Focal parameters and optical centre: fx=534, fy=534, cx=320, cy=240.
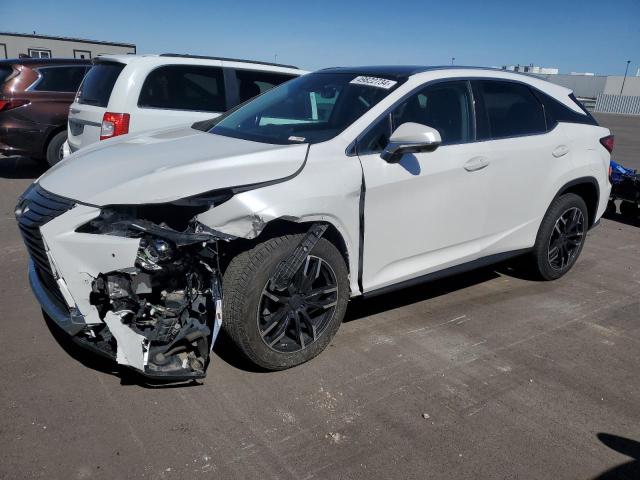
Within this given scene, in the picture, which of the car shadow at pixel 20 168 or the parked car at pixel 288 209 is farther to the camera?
the car shadow at pixel 20 168

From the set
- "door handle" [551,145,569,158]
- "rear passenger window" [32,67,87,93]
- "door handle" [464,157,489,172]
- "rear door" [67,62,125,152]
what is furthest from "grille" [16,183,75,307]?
"rear passenger window" [32,67,87,93]

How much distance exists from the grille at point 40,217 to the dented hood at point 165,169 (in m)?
0.06

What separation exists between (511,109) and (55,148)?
7.03m

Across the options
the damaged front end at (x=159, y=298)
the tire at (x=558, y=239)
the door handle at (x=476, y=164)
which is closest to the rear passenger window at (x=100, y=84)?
the damaged front end at (x=159, y=298)

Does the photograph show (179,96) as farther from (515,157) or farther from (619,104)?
(619,104)

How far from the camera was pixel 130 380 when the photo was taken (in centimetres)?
306

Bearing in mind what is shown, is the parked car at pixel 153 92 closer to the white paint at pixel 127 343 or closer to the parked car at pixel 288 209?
the parked car at pixel 288 209

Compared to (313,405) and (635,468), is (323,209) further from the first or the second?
(635,468)

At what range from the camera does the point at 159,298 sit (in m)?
2.78

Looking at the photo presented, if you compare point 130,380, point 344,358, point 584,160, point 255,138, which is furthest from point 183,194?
point 584,160

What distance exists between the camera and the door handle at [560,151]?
14.3ft

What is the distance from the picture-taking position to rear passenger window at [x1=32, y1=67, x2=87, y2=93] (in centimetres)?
832

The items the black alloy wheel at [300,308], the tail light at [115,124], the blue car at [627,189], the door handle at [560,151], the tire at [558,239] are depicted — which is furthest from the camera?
the blue car at [627,189]

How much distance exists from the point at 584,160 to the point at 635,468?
282cm
